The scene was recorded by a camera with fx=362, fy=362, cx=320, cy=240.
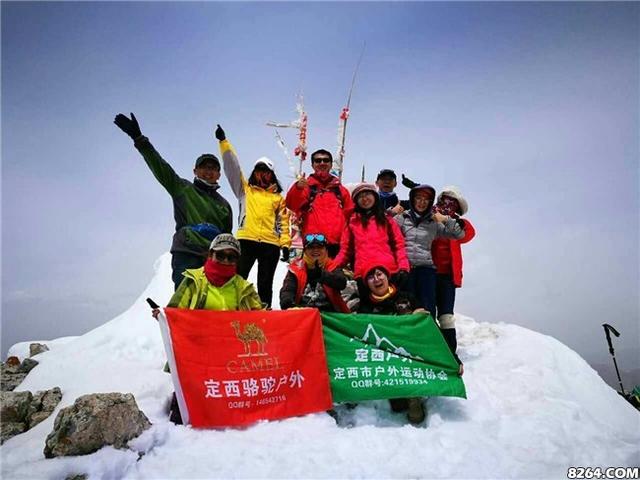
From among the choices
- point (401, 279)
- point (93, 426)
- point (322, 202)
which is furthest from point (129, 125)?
point (401, 279)

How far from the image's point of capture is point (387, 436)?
3455 millimetres

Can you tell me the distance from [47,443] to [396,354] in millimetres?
3526

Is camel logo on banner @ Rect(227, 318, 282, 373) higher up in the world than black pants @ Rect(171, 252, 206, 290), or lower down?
lower down

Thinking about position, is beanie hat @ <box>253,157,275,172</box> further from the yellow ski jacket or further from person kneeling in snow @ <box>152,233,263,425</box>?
person kneeling in snow @ <box>152,233,263,425</box>

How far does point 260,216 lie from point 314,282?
52.9 inches

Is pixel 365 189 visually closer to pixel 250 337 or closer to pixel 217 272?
pixel 217 272

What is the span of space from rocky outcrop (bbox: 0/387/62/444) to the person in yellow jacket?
289 centimetres

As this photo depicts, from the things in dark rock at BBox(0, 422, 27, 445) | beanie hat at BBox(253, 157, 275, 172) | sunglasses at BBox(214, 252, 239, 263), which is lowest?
dark rock at BBox(0, 422, 27, 445)

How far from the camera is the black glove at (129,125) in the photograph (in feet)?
15.5

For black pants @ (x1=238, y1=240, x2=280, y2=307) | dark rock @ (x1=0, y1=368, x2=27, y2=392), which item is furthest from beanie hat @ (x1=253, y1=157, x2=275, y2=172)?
dark rock @ (x1=0, y1=368, x2=27, y2=392)

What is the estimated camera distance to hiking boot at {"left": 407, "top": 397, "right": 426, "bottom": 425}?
4.28 m

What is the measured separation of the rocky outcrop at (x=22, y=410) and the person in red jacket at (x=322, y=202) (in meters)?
4.09

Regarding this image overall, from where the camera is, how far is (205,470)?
9.06 ft

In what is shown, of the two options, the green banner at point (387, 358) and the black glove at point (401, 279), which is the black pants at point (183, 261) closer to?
the green banner at point (387, 358)
